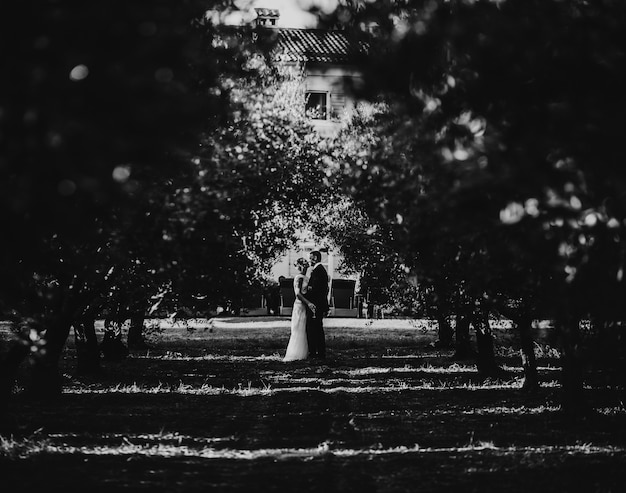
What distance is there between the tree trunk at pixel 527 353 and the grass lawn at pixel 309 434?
0.21 m

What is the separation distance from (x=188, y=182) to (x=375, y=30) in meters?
3.10

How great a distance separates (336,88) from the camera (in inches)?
190

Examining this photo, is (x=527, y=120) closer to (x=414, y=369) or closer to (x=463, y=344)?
(x=414, y=369)

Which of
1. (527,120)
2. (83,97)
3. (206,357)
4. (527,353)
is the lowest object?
(206,357)

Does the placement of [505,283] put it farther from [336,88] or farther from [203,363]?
[203,363]

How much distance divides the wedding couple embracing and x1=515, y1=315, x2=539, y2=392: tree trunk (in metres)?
7.55

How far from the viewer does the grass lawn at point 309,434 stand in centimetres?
659

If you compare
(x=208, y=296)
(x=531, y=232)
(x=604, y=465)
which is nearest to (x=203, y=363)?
(x=208, y=296)

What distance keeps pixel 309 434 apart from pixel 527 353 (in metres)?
A: 4.55

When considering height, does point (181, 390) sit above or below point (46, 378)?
below

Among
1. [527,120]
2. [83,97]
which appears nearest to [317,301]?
[527,120]

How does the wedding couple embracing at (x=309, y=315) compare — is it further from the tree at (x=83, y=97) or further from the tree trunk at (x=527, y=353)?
the tree at (x=83, y=97)

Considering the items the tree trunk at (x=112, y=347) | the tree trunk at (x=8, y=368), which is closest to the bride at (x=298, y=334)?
the tree trunk at (x=112, y=347)

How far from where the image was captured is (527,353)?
12156 millimetres
